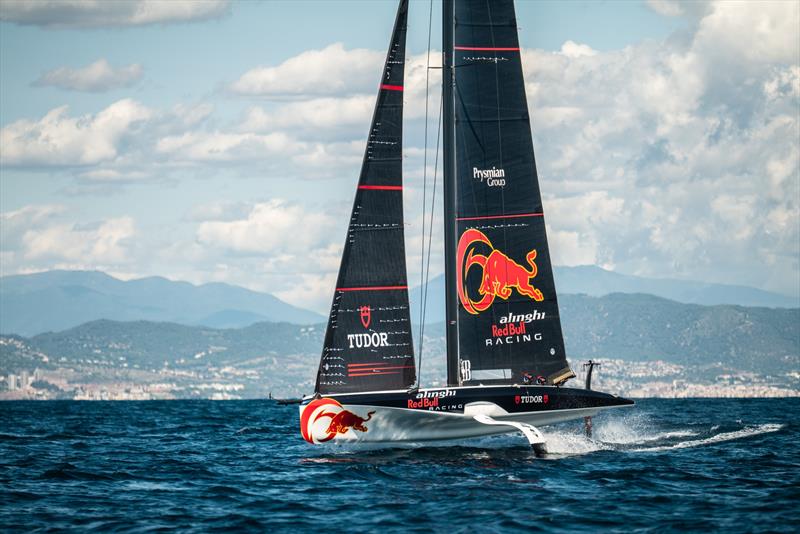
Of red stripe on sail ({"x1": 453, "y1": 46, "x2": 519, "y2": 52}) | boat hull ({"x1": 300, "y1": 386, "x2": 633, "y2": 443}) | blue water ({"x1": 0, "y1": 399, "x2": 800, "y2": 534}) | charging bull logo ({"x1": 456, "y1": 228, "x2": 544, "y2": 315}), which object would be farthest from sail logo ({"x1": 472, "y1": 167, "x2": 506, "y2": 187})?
blue water ({"x1": 0, "y1": 399, "x2": 800, "y2": 534})

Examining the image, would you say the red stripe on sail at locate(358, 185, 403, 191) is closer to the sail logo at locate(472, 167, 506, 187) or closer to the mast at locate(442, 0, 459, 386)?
the mast at locate(442, 0, 459, 386)

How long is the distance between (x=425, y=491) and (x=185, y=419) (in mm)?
41341

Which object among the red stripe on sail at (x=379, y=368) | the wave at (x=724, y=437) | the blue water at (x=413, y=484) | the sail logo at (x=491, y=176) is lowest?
the blue water at (x=413, y=484)

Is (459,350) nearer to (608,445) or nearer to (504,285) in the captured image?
(504,285)

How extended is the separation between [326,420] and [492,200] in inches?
376

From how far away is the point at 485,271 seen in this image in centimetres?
4181

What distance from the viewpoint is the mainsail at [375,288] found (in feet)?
132

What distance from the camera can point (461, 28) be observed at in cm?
4153

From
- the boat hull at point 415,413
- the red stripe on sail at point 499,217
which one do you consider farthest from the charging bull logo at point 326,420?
the red stripe on sail at point 499,217

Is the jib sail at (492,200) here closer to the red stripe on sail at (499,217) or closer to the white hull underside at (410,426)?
the red stripe on sail at (499,217)

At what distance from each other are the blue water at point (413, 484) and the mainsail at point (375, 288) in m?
2.86

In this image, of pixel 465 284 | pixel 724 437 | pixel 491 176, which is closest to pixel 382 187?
pixel 491 176

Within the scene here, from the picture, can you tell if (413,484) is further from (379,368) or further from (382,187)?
(382,187)

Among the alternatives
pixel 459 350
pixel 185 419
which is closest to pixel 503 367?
pixel 459 350
